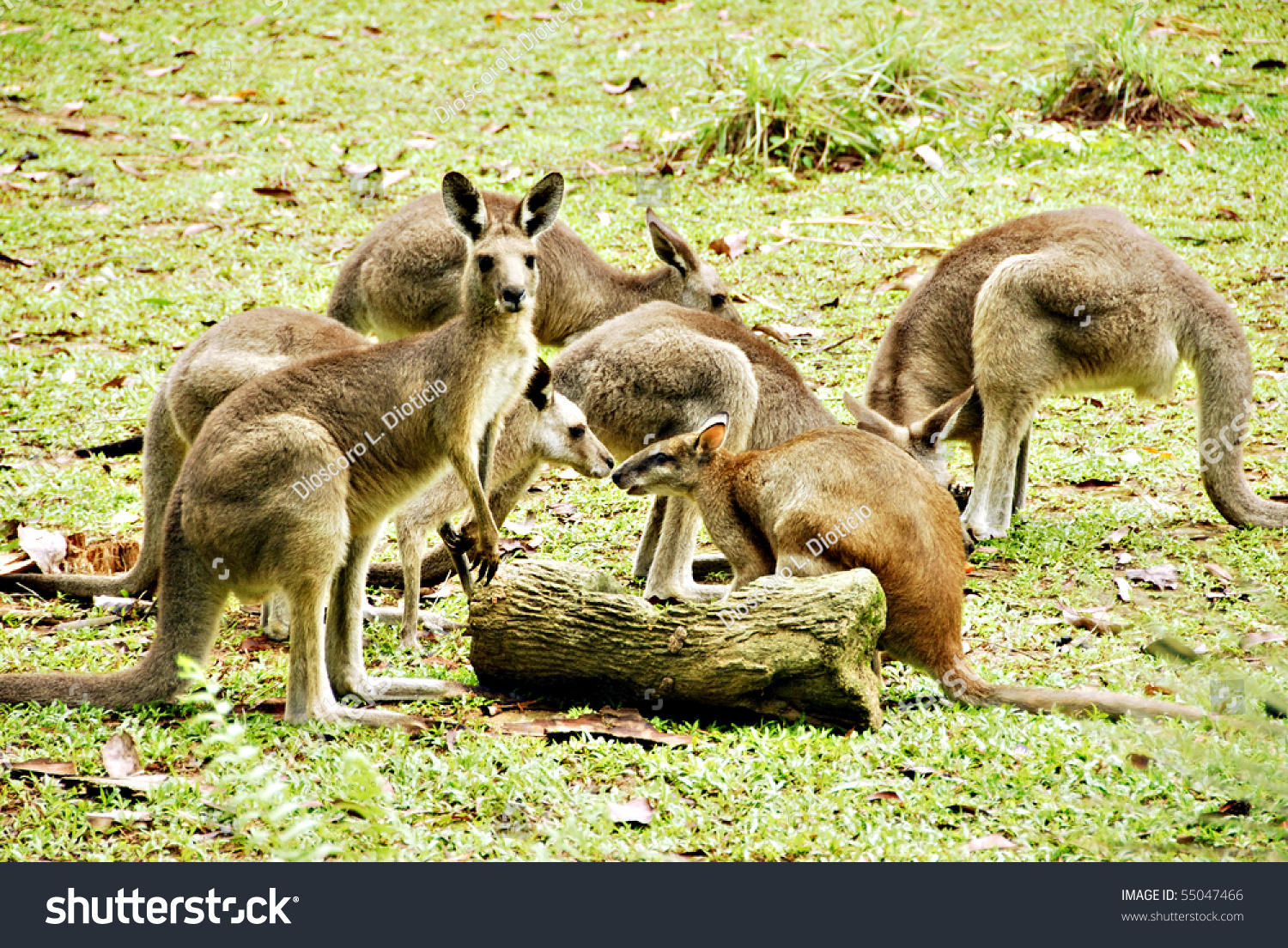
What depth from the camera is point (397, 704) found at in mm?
4137

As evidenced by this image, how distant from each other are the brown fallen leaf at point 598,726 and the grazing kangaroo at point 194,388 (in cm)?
156

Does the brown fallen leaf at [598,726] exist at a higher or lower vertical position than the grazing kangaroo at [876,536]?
lower

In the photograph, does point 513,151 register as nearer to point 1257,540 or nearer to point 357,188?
point 357,188

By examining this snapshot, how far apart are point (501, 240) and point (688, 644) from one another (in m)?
1.53

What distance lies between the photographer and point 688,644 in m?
3.84

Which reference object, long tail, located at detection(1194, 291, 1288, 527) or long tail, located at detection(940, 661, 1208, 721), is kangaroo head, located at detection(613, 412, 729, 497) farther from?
long tail, located at detection(1194, 291, 1288, 527)

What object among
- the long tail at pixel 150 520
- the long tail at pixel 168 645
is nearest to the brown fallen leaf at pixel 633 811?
the long tail at pixel 168 645

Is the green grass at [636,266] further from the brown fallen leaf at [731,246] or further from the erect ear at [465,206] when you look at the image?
the erect ear at [465,206]

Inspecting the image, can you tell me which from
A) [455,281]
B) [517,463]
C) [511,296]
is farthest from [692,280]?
[511,296]

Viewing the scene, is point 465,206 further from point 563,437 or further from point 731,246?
point 731,246

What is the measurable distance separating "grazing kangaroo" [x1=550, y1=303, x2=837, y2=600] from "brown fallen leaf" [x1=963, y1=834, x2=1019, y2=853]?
189cm

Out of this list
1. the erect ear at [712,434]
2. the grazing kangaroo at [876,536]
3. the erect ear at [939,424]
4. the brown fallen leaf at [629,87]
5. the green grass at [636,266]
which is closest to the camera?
the green grass at [636,266]

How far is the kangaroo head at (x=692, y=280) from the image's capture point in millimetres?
6820

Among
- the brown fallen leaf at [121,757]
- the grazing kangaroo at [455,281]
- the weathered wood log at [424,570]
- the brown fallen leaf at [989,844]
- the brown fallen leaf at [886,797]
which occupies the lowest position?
the brown fallen leaf at [121,757]
